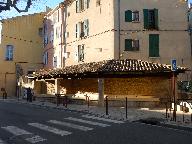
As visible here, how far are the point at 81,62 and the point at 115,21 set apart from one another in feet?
21.1

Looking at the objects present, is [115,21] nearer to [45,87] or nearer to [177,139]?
[45,87]

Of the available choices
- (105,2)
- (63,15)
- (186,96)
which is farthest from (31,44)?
(186,96)

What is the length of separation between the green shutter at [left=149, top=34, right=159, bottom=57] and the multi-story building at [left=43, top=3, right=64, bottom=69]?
40.7 ft

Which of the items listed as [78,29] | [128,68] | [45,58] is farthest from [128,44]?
[45,58]

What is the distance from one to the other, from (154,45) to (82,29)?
8.79m

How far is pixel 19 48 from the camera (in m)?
48.8

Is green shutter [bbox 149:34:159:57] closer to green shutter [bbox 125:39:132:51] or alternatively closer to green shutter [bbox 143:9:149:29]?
green shutter [bbox 143:9:149:29]

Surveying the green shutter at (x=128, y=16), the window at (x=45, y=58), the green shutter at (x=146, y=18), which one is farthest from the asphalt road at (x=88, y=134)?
the window at (x=45, y=58)

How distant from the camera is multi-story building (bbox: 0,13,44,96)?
48.0 metres

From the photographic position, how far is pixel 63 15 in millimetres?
40094

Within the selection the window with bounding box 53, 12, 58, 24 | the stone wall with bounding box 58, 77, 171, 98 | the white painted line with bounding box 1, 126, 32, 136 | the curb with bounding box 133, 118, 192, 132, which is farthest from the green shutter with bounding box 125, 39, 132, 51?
the white painted line with bounding box 1, 126, 32, 136

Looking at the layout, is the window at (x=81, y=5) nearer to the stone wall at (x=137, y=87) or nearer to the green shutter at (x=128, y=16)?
the green shutter at (x=128, y=16)

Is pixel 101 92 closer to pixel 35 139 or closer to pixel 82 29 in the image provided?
pixel 82 29

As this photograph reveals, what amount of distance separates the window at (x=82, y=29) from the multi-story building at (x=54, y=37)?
3625mm
